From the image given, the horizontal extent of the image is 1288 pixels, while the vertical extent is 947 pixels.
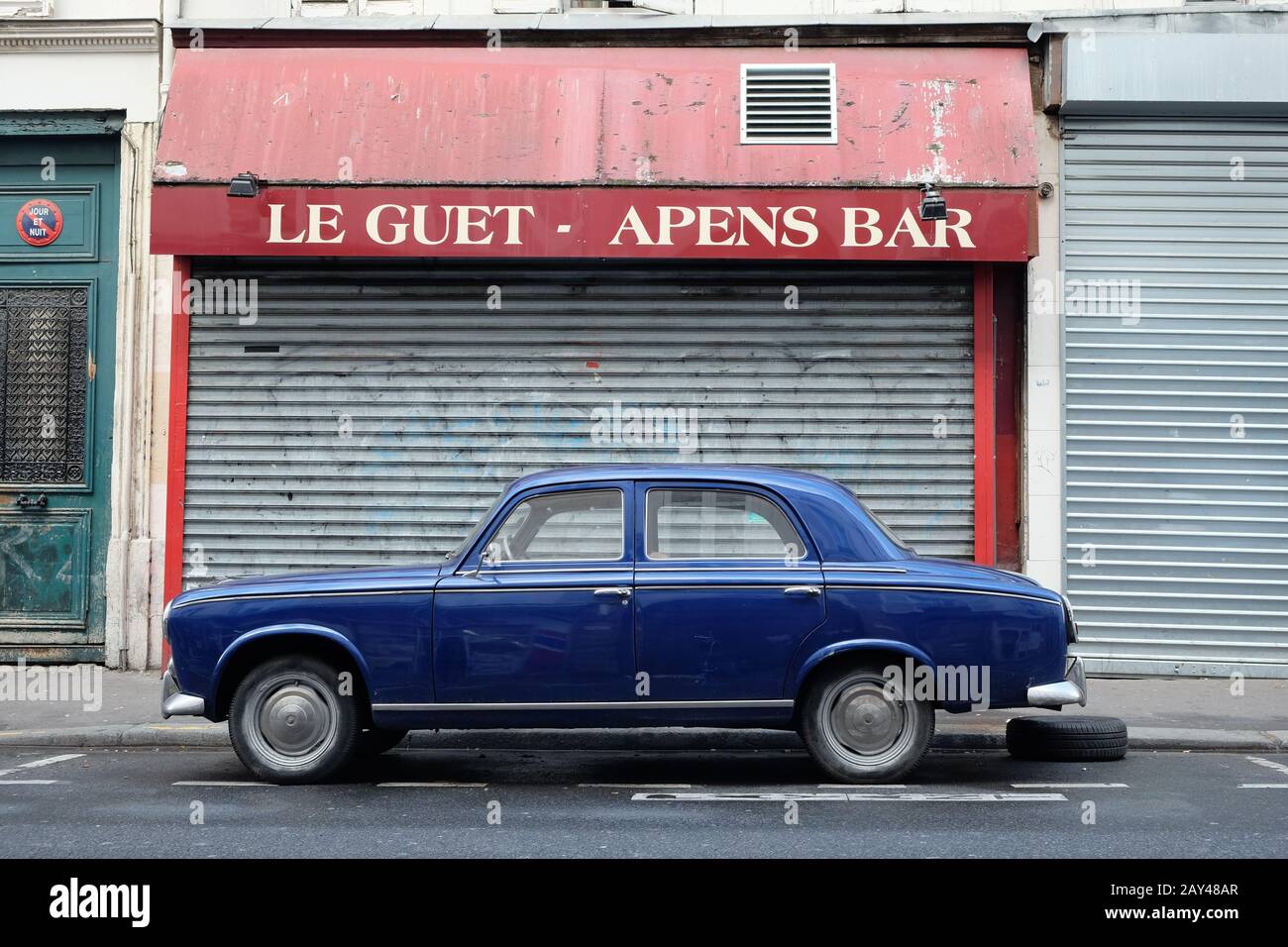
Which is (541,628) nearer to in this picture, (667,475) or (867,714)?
(667,475)

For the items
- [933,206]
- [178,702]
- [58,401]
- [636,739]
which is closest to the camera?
[178,702]

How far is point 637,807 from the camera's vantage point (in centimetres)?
680

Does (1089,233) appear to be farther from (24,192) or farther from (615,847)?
(24,192)

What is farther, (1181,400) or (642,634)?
(1181,400)

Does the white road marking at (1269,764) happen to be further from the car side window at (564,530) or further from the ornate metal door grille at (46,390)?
the ornate metal door grille at (46,390)

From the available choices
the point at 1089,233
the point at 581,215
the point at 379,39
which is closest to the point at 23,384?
the point at 379,39

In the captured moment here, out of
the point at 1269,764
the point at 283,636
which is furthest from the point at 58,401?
the point at 1269,764

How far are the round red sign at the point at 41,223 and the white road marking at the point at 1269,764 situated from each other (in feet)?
34.6

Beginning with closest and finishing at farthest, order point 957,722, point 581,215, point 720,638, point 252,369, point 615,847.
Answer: point 615,847 → point 720,638 → point 957,722 → point 581,215 → point 252,369

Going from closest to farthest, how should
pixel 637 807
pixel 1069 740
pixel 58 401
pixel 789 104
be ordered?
pixel 637 807
pixel 1069 740
pixel 789 104
pixel 58 401

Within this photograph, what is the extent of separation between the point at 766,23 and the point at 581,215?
99.9 inches

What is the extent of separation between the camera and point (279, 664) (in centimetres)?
729

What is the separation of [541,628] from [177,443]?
5.86m

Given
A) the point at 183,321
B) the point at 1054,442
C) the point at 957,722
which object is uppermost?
the point at 183,321
